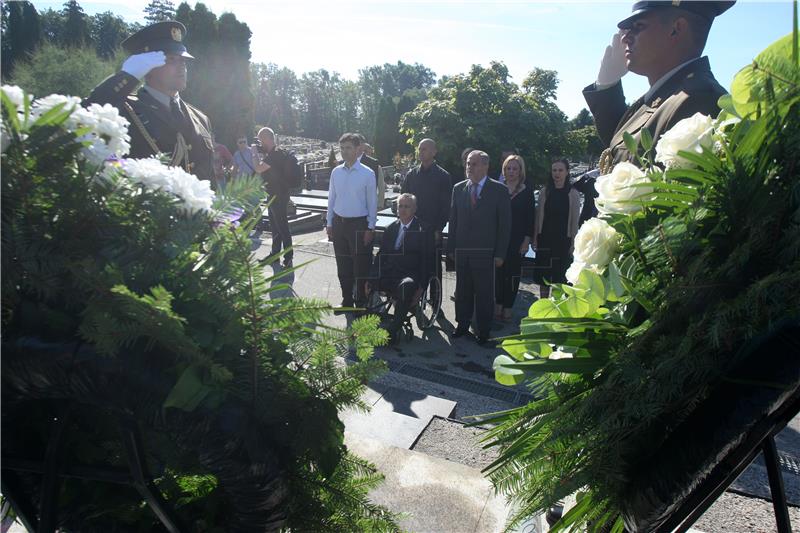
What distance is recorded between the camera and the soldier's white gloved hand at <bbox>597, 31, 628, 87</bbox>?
303 cm

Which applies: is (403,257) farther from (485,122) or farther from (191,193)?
(485,122)

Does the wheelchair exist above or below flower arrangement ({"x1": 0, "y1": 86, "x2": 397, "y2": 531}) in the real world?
below

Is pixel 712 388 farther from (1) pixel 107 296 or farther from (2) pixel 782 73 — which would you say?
(1) pixel 107 296

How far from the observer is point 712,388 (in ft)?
3.27

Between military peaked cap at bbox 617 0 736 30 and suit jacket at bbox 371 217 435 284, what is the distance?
3.56m

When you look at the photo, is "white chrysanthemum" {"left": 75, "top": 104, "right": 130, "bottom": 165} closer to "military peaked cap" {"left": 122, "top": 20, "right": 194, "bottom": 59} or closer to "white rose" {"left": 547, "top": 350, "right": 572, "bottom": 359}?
"white rose" {"left": 547, "top": 350, "right": 572, "bottom": 359}

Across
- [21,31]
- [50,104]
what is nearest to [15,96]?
[50,104]

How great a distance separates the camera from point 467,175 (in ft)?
20.0

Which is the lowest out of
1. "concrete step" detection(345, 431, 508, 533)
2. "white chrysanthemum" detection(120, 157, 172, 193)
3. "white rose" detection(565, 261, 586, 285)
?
"concrete step" detection(345, 431, 508, 533)

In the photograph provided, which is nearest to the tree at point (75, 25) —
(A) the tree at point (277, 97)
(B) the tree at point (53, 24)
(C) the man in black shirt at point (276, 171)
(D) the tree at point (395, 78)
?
(B) the tree at point (53, 24)

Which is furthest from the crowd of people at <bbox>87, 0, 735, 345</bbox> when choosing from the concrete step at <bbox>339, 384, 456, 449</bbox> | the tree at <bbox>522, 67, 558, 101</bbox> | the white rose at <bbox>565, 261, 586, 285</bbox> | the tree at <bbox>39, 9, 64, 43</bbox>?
the tree at <bbox>39, 9, 64, 43</bbox>

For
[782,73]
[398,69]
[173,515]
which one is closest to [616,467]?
[782,73]

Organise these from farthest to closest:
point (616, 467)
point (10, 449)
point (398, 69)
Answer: point (398, 69) < point (10, 449) < point (616, 467)

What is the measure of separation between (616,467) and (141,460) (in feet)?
3.17
